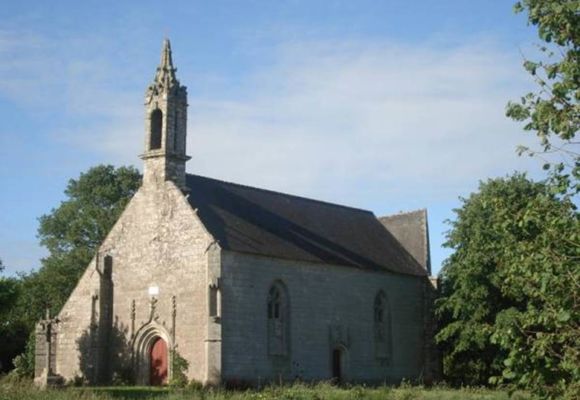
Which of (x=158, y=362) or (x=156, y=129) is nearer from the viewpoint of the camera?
(x=158, y=362)

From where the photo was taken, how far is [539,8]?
39.0 ft

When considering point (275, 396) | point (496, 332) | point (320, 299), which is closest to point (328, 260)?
point (320, 299)

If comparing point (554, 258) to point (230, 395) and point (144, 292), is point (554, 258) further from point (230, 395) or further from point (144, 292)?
point (144, 292)

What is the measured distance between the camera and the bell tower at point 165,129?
1428 inches

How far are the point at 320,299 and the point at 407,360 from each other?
805 cm

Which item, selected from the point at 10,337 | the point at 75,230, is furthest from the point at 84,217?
the point at 10,337

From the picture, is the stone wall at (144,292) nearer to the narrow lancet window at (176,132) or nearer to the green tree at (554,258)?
the narrow lancet window at (176,132)

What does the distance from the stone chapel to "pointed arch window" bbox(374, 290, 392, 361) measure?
0.06m

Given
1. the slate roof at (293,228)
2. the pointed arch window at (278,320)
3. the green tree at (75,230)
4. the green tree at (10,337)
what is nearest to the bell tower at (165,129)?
the slate roof at (293,228)

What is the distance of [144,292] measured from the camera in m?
36.7

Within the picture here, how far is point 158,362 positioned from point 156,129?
1021 cm

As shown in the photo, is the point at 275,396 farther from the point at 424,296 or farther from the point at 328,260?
the point at 424,296

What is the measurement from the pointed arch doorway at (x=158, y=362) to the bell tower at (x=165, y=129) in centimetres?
681

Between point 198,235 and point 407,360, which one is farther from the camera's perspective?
point 407,360
